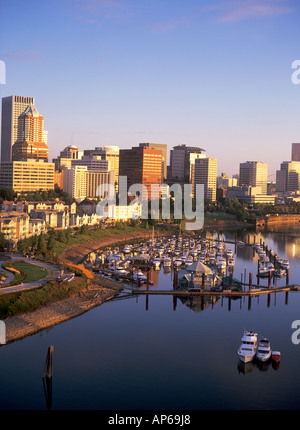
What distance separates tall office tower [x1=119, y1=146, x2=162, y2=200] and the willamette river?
4111 inches

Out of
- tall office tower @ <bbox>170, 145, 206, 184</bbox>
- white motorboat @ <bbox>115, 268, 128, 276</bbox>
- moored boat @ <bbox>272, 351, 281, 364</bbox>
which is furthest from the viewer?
tall office tower @ <bbox>170, 145, 206, 184</bbox>

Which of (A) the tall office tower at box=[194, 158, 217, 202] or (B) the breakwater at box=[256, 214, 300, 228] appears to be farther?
(A) the tall office tower at box=[194, 158, 217, 202]

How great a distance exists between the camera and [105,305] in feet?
116

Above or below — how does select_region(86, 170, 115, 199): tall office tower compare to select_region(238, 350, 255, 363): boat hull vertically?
above

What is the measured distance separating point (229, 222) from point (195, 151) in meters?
90.1

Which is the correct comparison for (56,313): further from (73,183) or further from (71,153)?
(71,153)

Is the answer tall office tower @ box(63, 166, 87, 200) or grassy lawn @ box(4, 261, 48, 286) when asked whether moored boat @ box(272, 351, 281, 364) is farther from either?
tall office tower @ box(63, 166, 87, 200)

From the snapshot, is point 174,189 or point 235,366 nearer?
point 235,366

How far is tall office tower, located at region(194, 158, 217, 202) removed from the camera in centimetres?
16762

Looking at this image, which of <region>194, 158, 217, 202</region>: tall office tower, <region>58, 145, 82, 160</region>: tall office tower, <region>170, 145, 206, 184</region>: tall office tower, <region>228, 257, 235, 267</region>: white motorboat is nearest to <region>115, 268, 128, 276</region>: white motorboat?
<region>228, 257, 235, 267</region>: white motorboat

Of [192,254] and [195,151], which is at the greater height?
[195,151]

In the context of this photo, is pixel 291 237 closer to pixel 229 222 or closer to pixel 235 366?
pixel 229 222

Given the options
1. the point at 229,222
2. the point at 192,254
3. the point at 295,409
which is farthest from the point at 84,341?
the point at 229,222

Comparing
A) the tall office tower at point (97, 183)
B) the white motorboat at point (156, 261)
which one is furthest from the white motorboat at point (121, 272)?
the tall office tower at point (97, 183)
